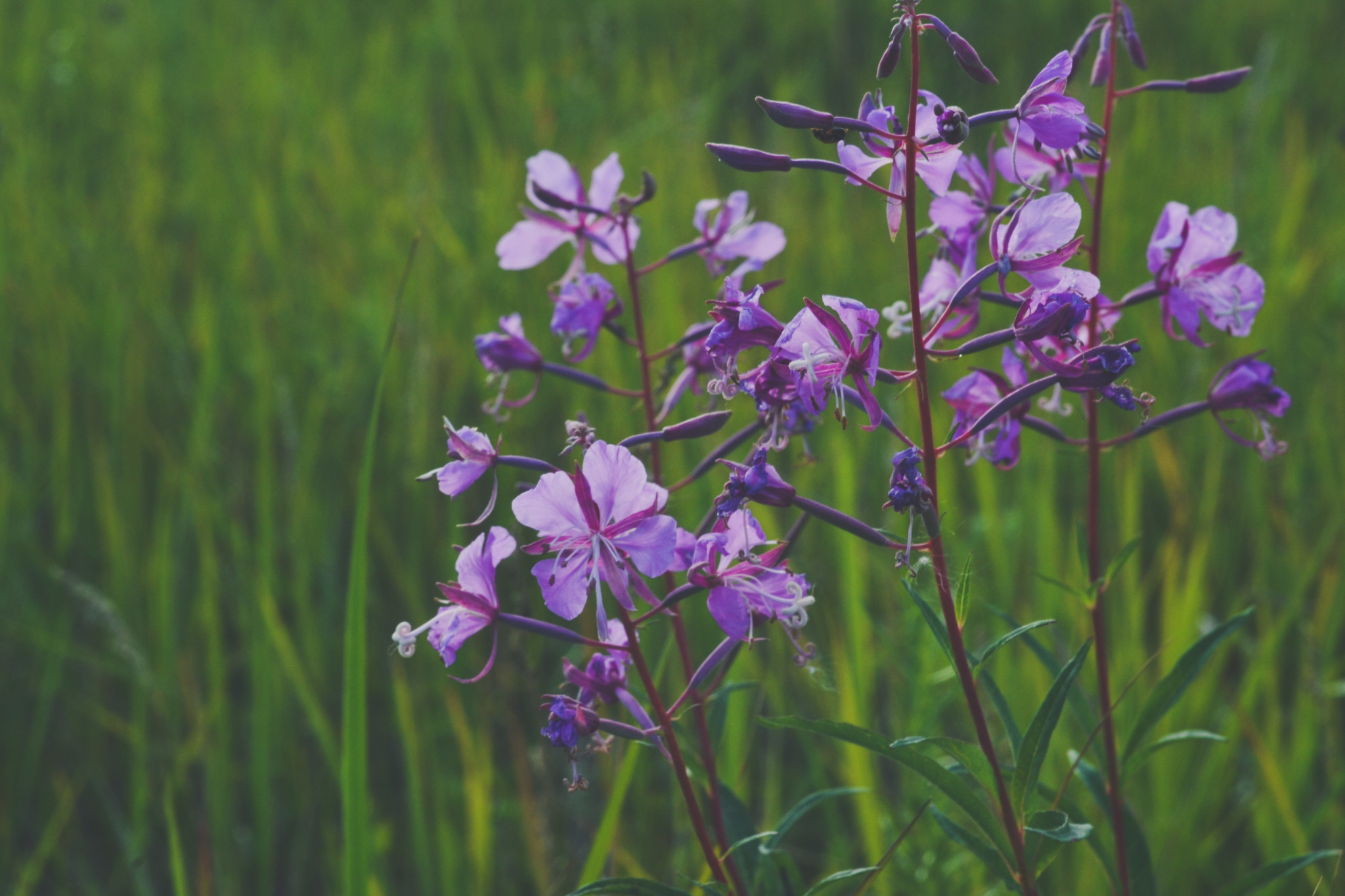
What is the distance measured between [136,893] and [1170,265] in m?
1.69

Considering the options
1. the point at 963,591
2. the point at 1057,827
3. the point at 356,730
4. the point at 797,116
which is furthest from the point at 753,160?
the point at 356,730

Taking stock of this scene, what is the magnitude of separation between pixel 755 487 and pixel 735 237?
0.49 m

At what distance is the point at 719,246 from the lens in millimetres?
1208

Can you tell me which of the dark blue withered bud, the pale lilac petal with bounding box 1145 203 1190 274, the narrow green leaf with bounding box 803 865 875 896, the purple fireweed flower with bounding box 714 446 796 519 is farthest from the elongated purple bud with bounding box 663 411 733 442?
the pale lilac petal with bounding box 1145 203 1190 274

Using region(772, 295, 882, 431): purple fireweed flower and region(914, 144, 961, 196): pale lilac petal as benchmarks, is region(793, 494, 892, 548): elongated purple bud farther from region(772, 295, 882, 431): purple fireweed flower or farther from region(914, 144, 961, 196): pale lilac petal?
region(914, 144, 961, 196): pale lilac petal

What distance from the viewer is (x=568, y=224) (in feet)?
3.93

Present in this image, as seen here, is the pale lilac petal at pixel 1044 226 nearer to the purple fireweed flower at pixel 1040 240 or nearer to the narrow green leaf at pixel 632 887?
the purple fireweed flower at pixel 1040 240

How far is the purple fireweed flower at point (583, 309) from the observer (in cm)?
112

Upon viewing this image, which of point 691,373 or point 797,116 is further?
point 691,373

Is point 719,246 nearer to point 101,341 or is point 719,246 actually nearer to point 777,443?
point 777,443

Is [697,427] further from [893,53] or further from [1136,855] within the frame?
[1136,855]

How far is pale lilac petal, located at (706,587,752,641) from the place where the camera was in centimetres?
84

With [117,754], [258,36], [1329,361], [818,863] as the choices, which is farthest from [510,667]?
[258,36]

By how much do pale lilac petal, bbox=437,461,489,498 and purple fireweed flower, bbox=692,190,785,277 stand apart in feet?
1.28
